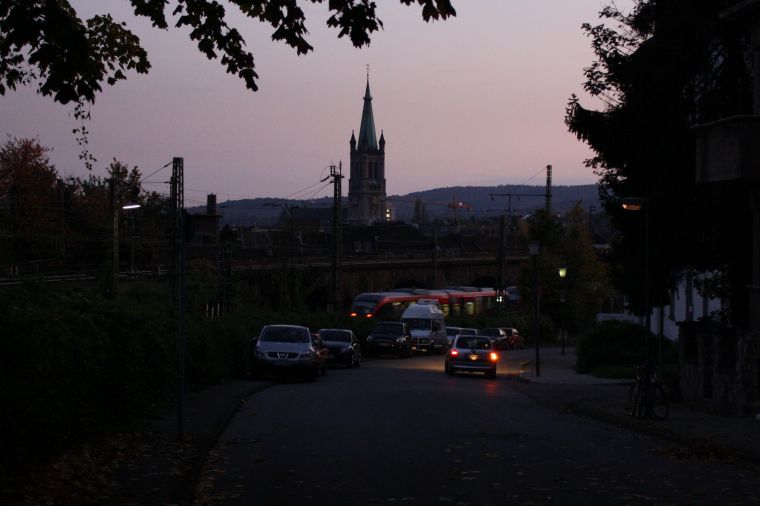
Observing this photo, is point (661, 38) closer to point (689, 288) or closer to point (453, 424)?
point (453, 424)

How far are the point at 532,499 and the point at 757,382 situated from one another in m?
10.7

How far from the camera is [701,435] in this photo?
17.1 metres

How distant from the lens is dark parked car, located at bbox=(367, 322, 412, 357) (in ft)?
179

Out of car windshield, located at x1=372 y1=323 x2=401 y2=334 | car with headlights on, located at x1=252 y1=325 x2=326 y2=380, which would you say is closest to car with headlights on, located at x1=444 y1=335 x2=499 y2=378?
car with headlights on, located at x1=252 y1=325 x2=326 y2=380

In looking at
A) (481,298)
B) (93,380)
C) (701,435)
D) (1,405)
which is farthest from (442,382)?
(481,298)

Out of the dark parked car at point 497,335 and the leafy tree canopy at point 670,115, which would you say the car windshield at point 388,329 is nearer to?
the dark parked car at point 497,335

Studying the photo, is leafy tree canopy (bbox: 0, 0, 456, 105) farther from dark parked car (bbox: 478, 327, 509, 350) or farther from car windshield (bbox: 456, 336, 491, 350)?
dark parked car (bbox: 478, 327, 509, 350)

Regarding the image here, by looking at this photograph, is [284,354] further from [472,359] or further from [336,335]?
[336,335]

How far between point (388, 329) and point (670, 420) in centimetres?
3567

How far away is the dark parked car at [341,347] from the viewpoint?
43.2 metres

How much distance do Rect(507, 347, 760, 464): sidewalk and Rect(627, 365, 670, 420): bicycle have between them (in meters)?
0.23

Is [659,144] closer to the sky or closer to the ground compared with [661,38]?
closer to the ground

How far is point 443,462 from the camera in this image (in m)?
13.9

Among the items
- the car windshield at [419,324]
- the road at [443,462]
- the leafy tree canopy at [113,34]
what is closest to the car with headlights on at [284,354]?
the road at [443,462]
